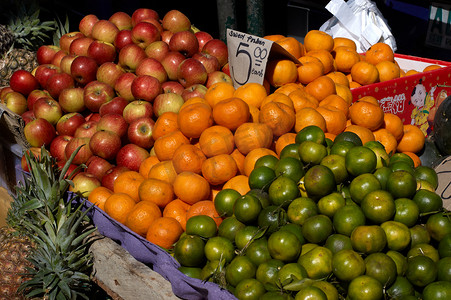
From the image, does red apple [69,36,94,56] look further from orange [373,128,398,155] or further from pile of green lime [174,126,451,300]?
orange [373,128,398,155]

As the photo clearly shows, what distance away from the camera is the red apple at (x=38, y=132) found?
149 inches

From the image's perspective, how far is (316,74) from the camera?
3557 mm

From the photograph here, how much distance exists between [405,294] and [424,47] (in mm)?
6037

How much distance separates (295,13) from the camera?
6477 millimetres

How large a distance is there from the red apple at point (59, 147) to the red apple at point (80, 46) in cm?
112

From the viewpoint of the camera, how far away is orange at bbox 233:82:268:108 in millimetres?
3311

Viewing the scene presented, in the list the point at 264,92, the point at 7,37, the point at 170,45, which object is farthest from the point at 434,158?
the point at 7,37

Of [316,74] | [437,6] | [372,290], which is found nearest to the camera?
[372,290]

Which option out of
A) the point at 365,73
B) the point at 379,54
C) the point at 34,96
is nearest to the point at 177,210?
the point at 365,73

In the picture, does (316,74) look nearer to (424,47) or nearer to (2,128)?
(2,128)

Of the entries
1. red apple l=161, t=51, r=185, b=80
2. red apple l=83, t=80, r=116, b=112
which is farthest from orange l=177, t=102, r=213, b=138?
red apple l=83, t=80, r=116, b=112

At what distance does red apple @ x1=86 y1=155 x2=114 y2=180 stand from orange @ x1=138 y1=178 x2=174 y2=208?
735mm

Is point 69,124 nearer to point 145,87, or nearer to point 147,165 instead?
point 145,87

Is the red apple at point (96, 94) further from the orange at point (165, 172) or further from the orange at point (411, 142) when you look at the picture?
the orange at point (411, 142)
